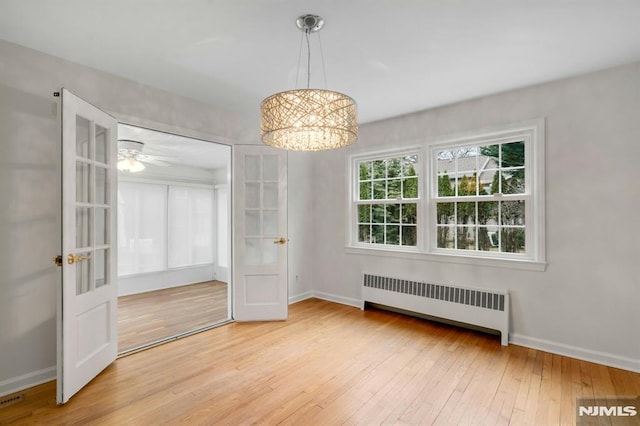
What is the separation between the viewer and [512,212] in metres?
3.17

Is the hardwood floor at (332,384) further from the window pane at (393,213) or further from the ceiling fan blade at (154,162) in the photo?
the ceiling fan blade at (154,162)

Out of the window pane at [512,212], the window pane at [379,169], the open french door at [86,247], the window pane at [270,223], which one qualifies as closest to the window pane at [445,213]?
the window pane at [512,212]

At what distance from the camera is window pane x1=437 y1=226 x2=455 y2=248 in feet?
11.8

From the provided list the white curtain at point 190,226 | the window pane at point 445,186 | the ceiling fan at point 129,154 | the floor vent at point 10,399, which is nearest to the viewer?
the floor vent at point 10,399

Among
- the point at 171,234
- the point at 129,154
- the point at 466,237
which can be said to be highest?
the point at 129,154

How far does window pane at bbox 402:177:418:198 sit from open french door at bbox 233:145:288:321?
5.08 ft

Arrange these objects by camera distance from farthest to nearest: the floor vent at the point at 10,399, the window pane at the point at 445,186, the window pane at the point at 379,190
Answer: the window pane at the point at 379,190, the window pane at the point at 445,186, the floor vent at the point at 10,399

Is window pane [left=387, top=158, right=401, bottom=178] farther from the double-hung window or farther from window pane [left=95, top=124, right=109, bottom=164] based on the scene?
window pane [left=95, top=124, right=109, bottom=164]

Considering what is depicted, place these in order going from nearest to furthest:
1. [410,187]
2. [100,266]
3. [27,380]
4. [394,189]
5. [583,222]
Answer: [27,380], [100,266], [583,222], [410,187], [394,189]

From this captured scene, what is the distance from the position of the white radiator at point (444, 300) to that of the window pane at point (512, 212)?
75 cm

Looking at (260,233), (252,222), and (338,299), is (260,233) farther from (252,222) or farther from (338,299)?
(338,299)

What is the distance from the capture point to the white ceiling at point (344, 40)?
6.16 feet

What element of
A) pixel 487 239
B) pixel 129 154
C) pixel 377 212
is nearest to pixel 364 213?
pixel 377 212

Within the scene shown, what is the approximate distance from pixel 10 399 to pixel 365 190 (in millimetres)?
3940
